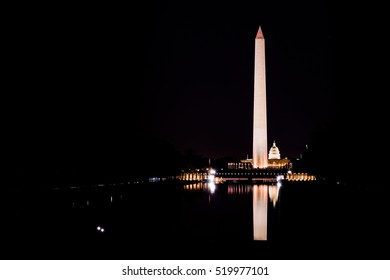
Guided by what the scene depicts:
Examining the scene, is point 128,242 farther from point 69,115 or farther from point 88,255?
point 69,115

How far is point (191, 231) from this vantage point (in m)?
12.3

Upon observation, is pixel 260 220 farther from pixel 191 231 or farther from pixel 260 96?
pixel 260 96

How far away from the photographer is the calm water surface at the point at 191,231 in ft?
31.2

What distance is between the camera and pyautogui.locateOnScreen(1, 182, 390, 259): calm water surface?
375 inches

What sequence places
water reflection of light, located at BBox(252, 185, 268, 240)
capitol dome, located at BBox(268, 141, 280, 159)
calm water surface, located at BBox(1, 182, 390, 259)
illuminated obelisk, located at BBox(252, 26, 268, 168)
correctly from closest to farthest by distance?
calm water surface, located at BBox(1, 182, 390, 259)
water reflection of light, located at BBox(252, 185, 268, 240)
illuminated obelisk, located at BBox(252, 26, 268, 168)
capitol dome, located at BBox(268, 141, 280, 159)

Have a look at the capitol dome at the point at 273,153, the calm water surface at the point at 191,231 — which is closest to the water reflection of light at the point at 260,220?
the calm water surface at the point at 191,231

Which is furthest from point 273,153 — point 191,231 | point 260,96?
point 191,231

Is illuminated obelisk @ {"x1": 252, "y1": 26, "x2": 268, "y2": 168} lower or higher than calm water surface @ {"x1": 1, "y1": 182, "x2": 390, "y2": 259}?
higher

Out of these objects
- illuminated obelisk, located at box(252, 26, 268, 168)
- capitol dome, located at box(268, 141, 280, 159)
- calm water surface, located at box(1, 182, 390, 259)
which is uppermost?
illuminated obelisk, located at box(252, 26, 268, 168)

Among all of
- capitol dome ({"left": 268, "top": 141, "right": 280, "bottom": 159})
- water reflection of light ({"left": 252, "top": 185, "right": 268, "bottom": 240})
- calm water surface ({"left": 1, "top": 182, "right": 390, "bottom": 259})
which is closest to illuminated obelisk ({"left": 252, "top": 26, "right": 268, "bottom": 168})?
water reflection of light ({"left": 252, "top": 185, "right": 268, "bottom": 240})

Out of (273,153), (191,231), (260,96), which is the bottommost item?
(191,231)

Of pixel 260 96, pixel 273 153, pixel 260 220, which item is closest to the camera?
pixel 260 220

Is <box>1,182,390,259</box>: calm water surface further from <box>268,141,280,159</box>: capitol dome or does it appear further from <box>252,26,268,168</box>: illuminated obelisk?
<box>268,141,280,159</box>: capitol dome

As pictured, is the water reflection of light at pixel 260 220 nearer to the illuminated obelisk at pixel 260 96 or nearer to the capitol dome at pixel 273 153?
the illuminated obelisk at pixel 260 96
